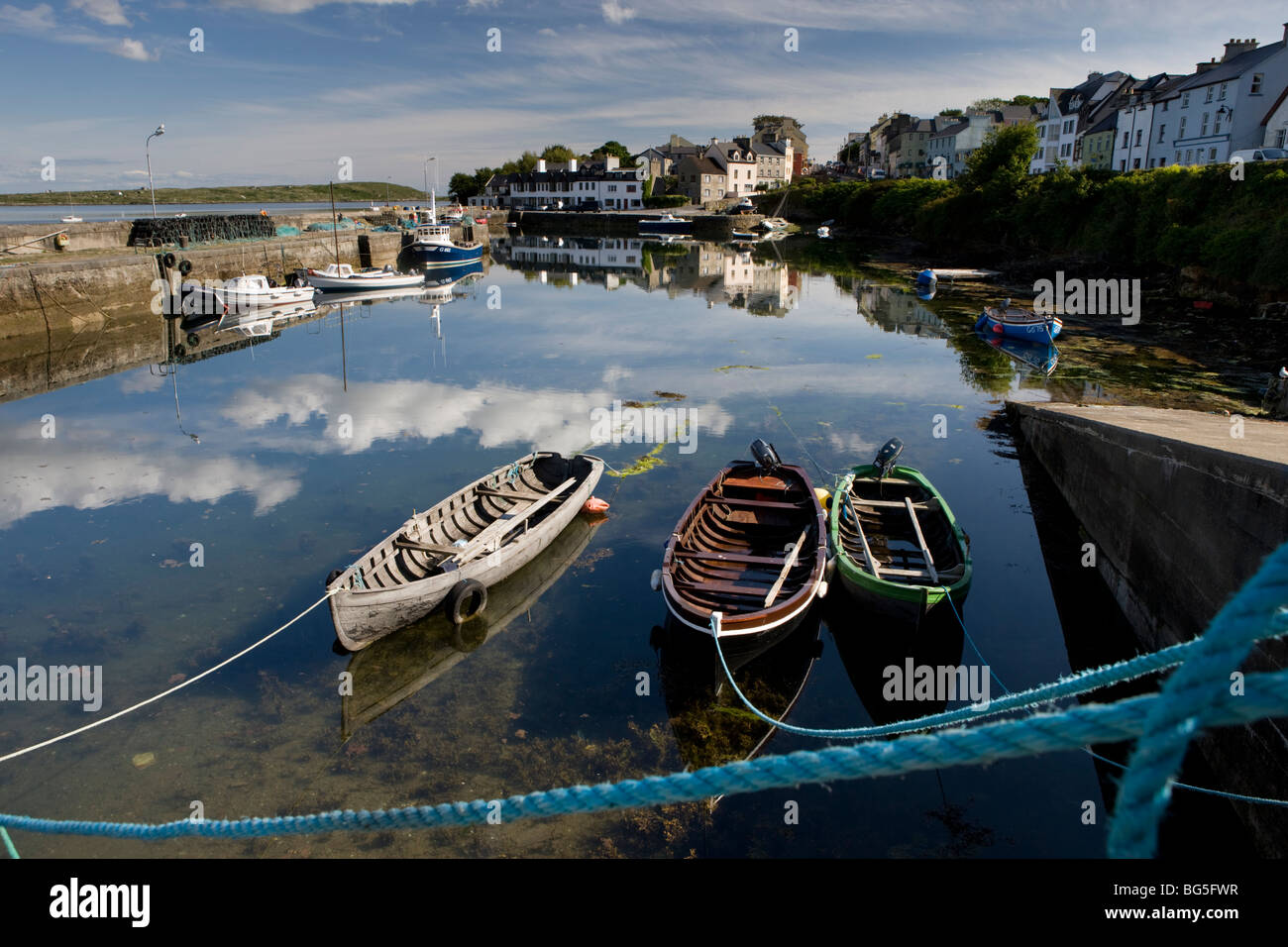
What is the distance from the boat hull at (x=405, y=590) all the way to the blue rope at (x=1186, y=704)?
34.7 feet

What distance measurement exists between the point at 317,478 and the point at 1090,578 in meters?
17.0

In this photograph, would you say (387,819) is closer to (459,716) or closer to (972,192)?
(459,716)

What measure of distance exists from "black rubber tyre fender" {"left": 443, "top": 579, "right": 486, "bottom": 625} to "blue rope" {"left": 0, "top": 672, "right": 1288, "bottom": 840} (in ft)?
29.3

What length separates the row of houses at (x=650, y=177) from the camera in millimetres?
Answer: 126625

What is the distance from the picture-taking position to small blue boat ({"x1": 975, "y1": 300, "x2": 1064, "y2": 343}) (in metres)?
32.2

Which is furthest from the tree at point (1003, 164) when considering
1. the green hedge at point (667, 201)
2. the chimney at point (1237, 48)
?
the green hedge at point (667, 201)

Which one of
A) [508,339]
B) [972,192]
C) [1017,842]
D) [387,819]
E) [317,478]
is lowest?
[1017,842]

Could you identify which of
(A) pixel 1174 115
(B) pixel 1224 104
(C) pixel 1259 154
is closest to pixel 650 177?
(A) pixel 1174 115

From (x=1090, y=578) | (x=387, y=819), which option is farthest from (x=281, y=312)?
(x=387, y=819)

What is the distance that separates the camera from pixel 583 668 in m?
11.3

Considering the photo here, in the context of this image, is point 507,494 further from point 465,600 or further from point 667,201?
point 667,201

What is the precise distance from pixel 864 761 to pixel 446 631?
11.0 m

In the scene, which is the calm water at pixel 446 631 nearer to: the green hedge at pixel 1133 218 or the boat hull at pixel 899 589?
the boat hull at pixel 899 589

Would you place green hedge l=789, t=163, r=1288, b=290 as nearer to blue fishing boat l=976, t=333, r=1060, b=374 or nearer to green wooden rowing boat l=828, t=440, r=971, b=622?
blue fishing boat l=976, t=333, r=1060, b=374
